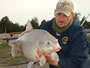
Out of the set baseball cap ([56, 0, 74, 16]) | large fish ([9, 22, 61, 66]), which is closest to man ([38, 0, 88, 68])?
baseball cap ([56, 0, 74, 16])

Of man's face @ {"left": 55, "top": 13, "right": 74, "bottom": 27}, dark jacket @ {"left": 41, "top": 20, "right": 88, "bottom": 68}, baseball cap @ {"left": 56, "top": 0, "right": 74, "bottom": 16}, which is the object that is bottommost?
dark jacket @ {"left": 41, "top": 20, "right": 88, "bottom": 68}

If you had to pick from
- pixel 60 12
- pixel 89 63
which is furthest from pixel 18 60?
pixel 60 12

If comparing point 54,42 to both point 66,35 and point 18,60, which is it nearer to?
point 66,35

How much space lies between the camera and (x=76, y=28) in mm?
3379

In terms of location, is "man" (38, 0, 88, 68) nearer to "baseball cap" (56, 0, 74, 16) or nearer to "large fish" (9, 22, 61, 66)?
"baseball cap" (56, 0, 74, 16)

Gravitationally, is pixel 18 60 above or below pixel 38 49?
below

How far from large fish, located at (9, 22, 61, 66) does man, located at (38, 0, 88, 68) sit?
481 mm

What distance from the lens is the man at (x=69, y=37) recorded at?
127 inches

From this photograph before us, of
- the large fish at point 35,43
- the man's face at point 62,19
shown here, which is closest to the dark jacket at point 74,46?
the man's face at point 62,19

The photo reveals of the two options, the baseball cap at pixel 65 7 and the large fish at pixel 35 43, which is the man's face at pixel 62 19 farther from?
the large fish at pixel 35 43

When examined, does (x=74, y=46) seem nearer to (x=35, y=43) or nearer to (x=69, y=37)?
(x=69, y=37)

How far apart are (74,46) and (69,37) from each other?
0.42 feet

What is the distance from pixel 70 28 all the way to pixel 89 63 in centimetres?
70

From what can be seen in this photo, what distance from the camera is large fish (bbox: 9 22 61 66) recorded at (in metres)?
2.65
